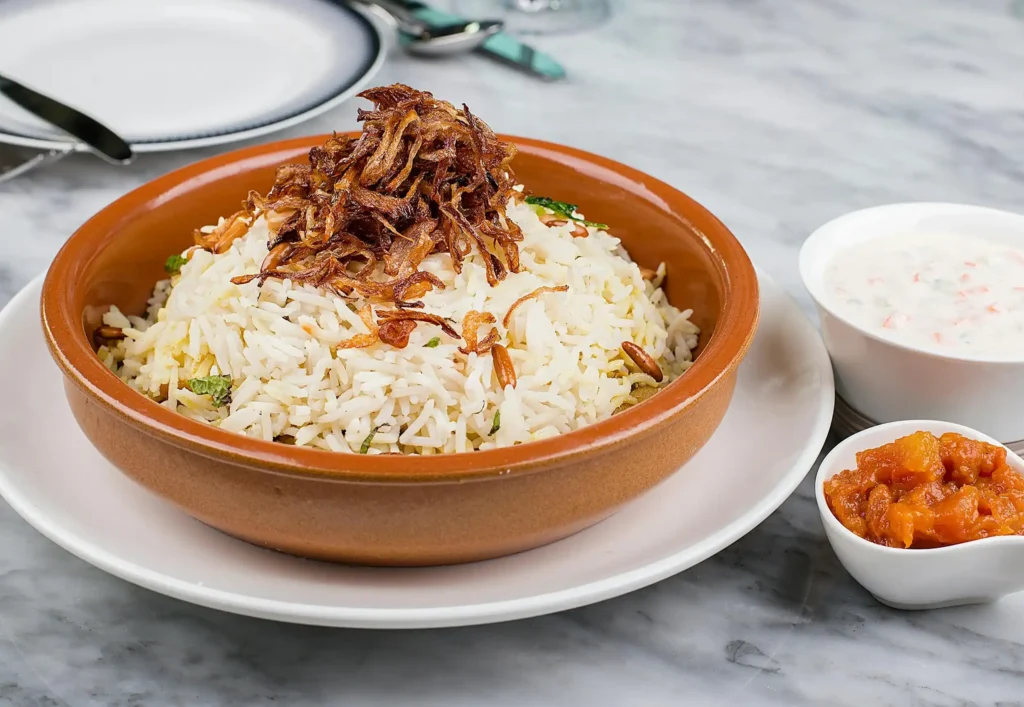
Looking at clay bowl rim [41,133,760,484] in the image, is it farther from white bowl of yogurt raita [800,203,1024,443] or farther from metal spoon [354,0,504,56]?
metal spoon [354,0,504,56]

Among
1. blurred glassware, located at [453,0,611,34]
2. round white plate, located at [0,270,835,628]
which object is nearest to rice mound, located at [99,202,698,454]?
round white plate, located at [0,270,835,628]

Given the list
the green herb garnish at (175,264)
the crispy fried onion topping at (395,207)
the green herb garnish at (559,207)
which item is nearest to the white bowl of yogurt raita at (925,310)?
the green herb garnish at (559,207)

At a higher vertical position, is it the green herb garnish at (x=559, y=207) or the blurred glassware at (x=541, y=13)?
the green herb garnish at (x=559, y=207)

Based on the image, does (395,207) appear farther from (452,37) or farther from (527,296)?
(452,37)

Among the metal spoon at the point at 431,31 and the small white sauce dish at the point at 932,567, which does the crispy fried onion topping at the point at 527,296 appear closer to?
the small white sauce dish at the point at 932,567

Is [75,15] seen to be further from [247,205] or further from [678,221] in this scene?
[678,221]

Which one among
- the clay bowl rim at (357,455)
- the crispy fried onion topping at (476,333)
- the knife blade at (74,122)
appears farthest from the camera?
the knife blade at (74,122)

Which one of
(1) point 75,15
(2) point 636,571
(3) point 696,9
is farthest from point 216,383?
(3) point 696,9

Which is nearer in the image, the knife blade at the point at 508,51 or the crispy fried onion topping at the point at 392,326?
the crispy fried onion topping at the point at 392,326
